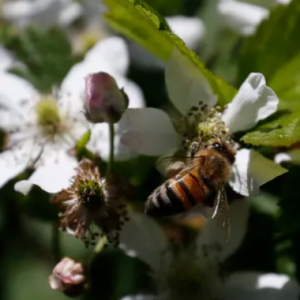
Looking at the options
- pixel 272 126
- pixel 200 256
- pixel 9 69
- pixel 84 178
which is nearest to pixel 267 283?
pixel 200 256

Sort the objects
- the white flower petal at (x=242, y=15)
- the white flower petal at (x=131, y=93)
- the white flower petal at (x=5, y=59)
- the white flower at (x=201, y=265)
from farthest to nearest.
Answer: the white flower petal at (x=5, y=59) < the white flower petal at (x=242, y=15) < the white flower petal at (x=131, y=93) < the white flower at (x=201, y=265)

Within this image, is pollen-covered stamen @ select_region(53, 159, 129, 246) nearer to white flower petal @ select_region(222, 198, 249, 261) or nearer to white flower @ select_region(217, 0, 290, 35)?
white flower petal @ select_region(222, 198, 249, 261)

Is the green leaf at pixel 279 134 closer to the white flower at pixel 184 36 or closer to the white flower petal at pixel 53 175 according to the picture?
the white flower petal at pixel 53 175

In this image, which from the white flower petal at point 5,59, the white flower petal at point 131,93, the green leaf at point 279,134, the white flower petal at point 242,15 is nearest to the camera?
the green leaf at point 279,134

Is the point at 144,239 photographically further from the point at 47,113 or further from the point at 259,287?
the point at 47,113

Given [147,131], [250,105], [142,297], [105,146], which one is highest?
[250,105]

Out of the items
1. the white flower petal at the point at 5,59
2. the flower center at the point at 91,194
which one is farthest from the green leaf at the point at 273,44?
the white flower petal at the point at 5,59

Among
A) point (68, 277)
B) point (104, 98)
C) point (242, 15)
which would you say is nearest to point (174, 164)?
point (104, 98)

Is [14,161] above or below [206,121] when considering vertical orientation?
below
